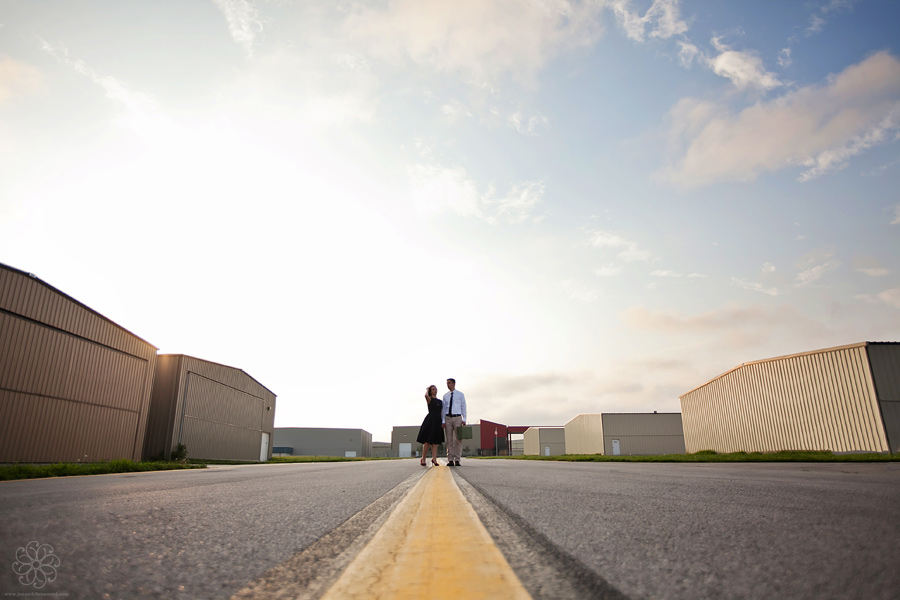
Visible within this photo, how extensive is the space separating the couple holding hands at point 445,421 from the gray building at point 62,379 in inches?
544

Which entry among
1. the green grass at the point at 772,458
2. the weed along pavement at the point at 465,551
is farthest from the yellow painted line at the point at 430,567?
the green grass at the point at 772,458

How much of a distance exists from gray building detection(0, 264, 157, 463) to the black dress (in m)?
13.8

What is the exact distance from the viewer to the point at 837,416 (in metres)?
23.8

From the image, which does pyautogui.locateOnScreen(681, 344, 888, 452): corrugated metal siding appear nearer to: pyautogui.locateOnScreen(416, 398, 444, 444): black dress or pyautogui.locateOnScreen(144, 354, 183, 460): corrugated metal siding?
pyautogui.locateOnScreen(416, 398, 444, 444): black dress

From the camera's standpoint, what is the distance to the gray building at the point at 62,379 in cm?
1523

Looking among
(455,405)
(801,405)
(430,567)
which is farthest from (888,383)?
(430,567)

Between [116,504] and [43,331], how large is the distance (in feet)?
60.2

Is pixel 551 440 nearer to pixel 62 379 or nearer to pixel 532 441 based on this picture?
pixel 532 441

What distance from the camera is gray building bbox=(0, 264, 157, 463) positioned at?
50.0ft

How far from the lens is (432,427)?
10.5 m

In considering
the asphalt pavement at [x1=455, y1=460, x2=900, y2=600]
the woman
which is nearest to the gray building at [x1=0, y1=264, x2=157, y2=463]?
the woman

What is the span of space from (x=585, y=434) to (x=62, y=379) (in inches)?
1872

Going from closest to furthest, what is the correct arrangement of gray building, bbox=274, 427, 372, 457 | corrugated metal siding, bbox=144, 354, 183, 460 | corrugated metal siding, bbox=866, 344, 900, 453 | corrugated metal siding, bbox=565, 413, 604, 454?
corrugated metal siding, bbox=866, 344, 900, 453, corrugated metal siding, bbox=144, 354, 183, 460, corrugated metal siding, bbox=565, 413, 604, 454, gray building, bbox=274, 427, 372, 457

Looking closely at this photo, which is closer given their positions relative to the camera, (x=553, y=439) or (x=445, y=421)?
(x=445, y=421)
